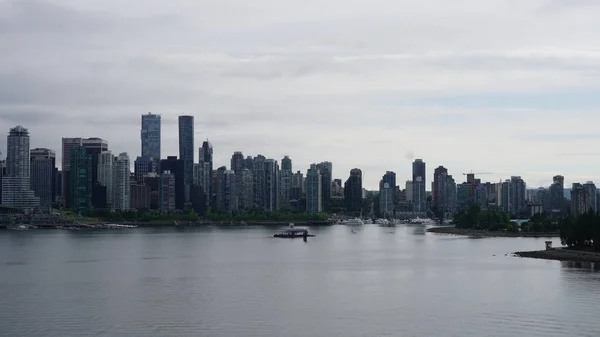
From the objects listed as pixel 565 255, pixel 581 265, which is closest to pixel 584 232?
pixel 565 255

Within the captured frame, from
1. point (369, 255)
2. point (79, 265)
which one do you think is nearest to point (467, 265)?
point (369, 255)

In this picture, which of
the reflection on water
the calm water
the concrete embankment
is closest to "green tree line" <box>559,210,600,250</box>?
the concrete embankment

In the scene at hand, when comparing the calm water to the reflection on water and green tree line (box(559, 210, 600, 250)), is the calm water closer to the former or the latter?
the reflection on water

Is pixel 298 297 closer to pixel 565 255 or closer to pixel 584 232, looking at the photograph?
pixel 565 255

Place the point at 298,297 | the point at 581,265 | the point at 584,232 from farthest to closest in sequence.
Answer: the point at 584,232
the point at 581,265
the point at 298,297

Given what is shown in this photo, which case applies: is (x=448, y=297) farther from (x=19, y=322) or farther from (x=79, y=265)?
(x=79, y=265)

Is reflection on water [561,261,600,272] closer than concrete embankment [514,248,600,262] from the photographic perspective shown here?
Yes
